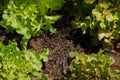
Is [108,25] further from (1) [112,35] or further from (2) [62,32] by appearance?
(2) [62,32]

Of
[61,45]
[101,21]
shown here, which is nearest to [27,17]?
[61,45]

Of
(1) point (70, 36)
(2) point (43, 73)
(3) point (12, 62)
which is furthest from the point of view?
(1) point (70, 36)

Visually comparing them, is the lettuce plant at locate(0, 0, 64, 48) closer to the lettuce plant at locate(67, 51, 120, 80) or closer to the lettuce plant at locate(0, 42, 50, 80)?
the lettuce plant at locate(0, 42, 50, 80)

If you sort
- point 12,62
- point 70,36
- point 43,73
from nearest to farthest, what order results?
point 12,62 < point 43,73 < point 70,36

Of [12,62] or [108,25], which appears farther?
[108,25]

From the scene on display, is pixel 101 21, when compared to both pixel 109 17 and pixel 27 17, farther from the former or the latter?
pixel 27 17

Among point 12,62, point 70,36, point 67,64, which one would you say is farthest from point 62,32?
point 12,62

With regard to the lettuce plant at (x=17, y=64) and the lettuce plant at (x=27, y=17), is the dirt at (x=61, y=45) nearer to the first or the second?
the lettuce plant at (x=27, y=17)
